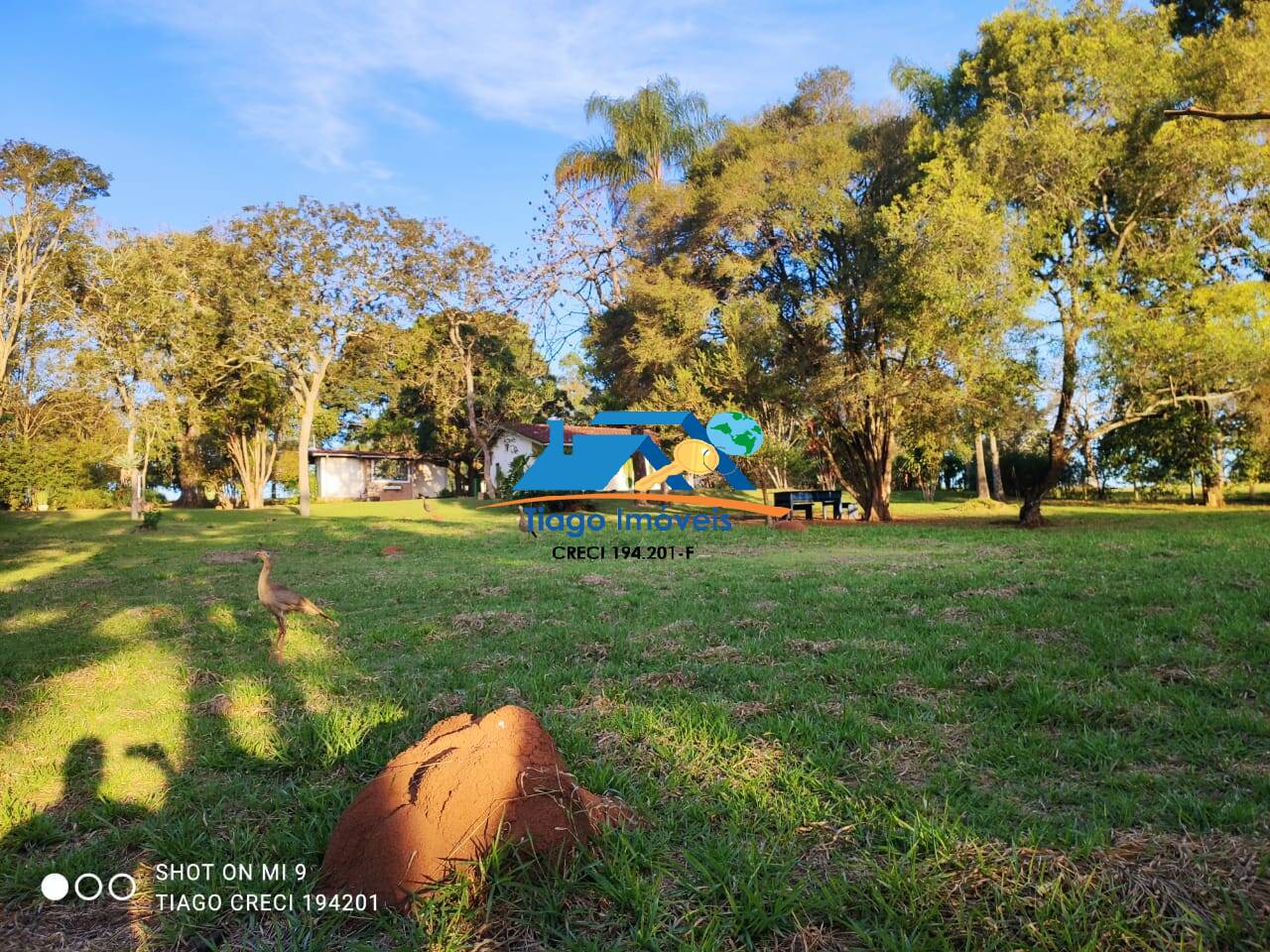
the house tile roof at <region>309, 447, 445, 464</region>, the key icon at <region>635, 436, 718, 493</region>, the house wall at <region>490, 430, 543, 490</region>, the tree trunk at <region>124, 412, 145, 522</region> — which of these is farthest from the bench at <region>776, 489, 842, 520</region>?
the house tile roof at <region>309, 447, 445, 464</region>

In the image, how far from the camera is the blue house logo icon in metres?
19.9

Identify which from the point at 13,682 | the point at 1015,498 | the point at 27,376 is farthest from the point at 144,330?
the point at 1015,498

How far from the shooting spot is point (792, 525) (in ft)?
56.2

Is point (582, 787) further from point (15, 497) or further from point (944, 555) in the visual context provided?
point (15, 497)

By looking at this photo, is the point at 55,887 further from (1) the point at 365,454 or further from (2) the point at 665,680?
(1) the point at 365,454

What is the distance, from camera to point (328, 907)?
242 centimetres

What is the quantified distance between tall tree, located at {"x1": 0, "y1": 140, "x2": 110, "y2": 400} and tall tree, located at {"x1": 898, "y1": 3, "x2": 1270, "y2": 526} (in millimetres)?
27652

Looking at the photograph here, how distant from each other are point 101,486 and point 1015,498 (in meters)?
42.2

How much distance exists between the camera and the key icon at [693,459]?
20.4 meters

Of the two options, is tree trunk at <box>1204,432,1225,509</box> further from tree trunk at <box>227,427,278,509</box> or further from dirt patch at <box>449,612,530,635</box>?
tree trunk at <box>227,427,278,509</box>

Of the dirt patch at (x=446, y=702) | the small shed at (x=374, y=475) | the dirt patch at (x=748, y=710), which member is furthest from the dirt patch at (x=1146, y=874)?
the small shed at (x=374, y=475)

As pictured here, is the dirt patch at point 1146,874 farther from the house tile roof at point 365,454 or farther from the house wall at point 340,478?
the house wall at point 340,478

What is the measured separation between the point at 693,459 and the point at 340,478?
98.2 feet

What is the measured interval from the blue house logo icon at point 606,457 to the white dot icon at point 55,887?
1737 centimetres
